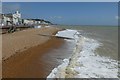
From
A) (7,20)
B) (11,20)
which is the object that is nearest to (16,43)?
(7,20)

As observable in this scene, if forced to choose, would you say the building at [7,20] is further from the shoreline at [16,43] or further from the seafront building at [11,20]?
the shoreline at [16,43]

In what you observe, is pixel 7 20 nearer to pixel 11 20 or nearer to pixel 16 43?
pixel 11 20

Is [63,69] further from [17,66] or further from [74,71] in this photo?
[17,66]

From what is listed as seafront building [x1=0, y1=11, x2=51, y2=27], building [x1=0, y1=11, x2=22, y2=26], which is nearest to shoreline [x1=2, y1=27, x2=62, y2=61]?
seafront building [x1=0, y1=11, x2=51, y2=27]

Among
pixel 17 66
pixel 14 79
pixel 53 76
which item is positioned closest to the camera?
pixel 14 79

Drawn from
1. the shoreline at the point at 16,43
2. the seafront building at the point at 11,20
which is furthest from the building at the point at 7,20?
the shoreline at the point at 16,43

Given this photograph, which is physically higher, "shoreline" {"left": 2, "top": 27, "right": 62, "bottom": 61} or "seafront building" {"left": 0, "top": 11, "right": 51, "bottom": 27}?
"seafront building" {"left": 0, "top": 11, "right": 51, "bottom": 27}

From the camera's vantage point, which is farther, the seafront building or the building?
the seafront building

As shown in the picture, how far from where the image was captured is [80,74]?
37.2 ft

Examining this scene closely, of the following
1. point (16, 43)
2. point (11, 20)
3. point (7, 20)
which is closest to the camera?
point (16, 43)

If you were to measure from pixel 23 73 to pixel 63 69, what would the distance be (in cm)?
202

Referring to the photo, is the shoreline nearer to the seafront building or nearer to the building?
the seafront building

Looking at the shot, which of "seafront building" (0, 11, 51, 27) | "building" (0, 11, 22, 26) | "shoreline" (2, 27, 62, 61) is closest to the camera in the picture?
"shoreline" (2, 27, 62, 61)

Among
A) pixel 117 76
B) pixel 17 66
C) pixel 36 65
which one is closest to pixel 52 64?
pixel 36 65
